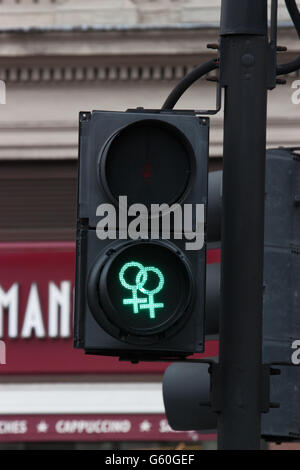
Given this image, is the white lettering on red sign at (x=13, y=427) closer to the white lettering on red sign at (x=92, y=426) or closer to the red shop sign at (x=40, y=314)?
the white lettering on red sign at (x=92, y=426)

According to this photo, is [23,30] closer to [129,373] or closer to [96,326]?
[129,373]

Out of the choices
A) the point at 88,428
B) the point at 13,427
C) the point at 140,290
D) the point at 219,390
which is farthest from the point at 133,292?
the point at 13,427

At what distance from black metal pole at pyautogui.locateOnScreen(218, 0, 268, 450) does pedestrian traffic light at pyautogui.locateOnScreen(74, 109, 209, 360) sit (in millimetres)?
187

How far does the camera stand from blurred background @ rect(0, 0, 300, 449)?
55.1 ft

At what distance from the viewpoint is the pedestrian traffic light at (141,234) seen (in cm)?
510

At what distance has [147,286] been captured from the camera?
16.9 ft

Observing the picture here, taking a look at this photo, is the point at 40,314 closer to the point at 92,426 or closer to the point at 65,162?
the point at 92,426

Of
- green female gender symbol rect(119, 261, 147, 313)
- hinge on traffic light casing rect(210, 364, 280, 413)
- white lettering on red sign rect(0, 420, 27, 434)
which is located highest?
green female gender symbol rect(119, 261, 147, 313)

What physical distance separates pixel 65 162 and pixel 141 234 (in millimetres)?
12282

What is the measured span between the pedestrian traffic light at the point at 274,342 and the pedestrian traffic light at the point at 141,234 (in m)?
0.31

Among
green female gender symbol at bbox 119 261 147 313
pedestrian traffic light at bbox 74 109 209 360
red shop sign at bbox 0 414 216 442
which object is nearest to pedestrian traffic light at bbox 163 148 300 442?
pedestrian traffic light at bbox 74 109 209 360

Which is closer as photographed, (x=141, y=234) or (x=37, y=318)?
(x=141, y=234)

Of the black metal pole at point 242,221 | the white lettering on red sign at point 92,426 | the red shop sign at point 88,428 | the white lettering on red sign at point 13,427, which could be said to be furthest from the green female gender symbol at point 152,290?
the white lettering on red sign at point 13,427

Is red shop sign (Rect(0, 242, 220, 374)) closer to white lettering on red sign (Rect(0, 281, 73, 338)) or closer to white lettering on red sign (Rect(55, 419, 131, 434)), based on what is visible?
white lettering on red sign (Rect(0, 281, 73, 338))
